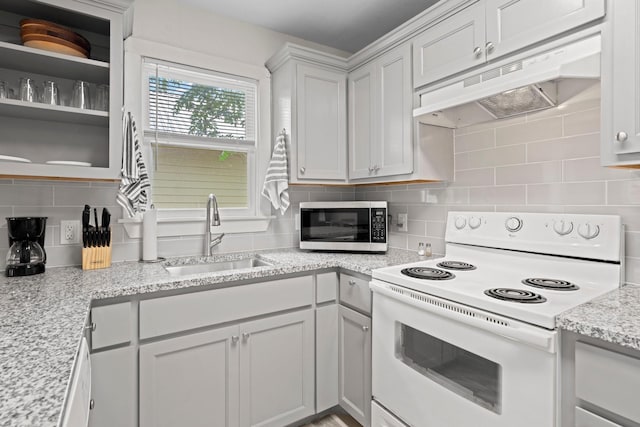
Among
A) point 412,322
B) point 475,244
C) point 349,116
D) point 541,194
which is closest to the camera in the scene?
point 412,322

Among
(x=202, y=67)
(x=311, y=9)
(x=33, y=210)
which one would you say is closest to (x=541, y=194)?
(x=311, y=9)

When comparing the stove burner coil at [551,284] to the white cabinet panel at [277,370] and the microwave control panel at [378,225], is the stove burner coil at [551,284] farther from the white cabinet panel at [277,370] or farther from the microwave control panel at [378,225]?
the white cabinet panel at [277,370]

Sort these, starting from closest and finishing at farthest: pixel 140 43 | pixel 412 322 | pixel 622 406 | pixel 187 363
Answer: pixel 622 406 → pixel 412 322 → pixel 187 363 → pixel 140 43

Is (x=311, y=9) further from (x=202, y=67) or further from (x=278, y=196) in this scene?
(x=278, y=196)

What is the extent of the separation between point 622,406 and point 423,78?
1578mm

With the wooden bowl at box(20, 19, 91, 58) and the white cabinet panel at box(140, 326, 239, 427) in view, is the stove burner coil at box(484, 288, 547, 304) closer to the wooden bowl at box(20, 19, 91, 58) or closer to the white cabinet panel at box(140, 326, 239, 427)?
the white cabinet panel at box(140, 326, 239, 427)

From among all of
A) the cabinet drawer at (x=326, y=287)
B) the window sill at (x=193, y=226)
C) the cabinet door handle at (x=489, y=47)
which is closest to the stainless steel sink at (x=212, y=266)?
the window sill at (x=193, y=226)

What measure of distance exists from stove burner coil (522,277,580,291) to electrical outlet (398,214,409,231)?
97cm

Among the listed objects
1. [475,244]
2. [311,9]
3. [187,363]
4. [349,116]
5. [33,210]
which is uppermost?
[311,9]

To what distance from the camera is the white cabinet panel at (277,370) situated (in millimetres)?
1691

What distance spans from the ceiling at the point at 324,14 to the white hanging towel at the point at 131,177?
968 mm

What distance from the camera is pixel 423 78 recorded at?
1860 millimetres

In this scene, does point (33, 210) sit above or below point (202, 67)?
below

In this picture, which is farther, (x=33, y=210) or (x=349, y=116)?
(x=349, y=116)
